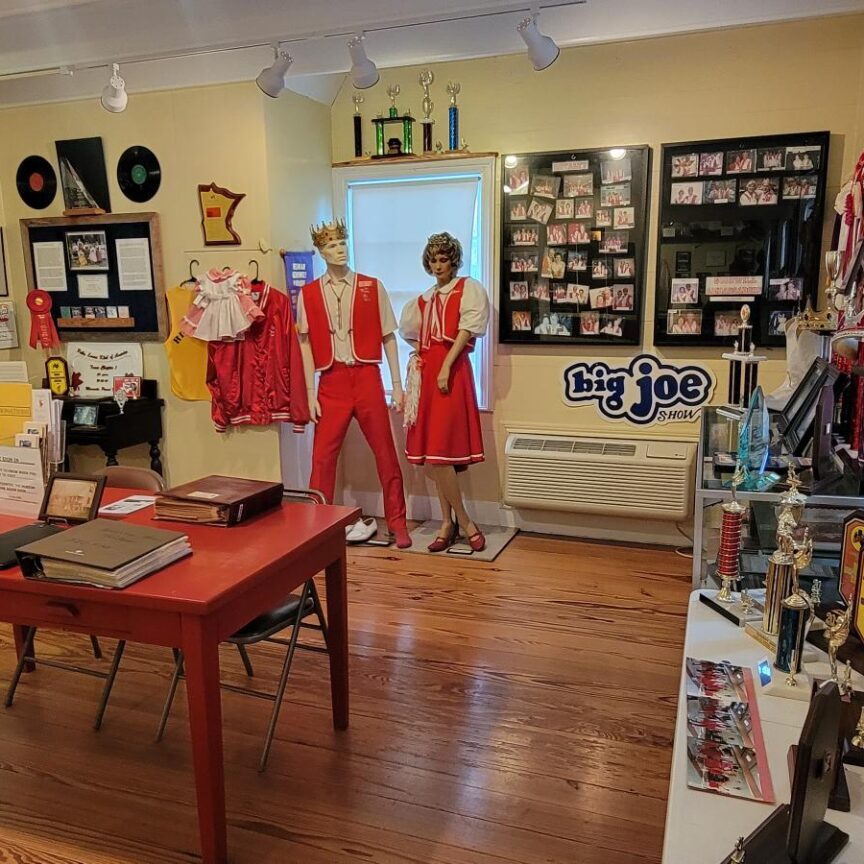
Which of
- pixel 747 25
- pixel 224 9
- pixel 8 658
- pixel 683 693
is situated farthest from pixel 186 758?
pixel 747 25

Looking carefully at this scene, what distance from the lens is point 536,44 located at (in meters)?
3.06

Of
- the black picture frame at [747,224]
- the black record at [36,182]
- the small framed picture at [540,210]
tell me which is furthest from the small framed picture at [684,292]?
the black record at [36,182]

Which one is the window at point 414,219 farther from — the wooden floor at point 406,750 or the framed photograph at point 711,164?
the wooden floor at point 406,750

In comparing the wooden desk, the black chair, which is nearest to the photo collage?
the black chair

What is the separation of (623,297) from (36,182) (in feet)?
11.6

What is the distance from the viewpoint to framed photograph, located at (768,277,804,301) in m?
3.75

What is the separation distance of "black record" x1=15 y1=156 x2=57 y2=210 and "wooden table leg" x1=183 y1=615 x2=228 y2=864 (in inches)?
152

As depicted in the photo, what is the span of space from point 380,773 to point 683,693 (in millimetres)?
1191

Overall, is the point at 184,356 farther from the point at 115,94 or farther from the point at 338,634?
the point at 338,634

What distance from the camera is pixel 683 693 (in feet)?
4.77

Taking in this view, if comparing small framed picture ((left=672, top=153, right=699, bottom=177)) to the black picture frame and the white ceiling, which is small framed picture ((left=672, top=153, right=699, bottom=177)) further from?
the white ceiling

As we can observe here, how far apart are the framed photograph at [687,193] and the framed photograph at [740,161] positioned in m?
0.15

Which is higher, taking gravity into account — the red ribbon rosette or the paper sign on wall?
the red ribbon rosette

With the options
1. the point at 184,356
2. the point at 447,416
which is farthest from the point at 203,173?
the point at 447,416
